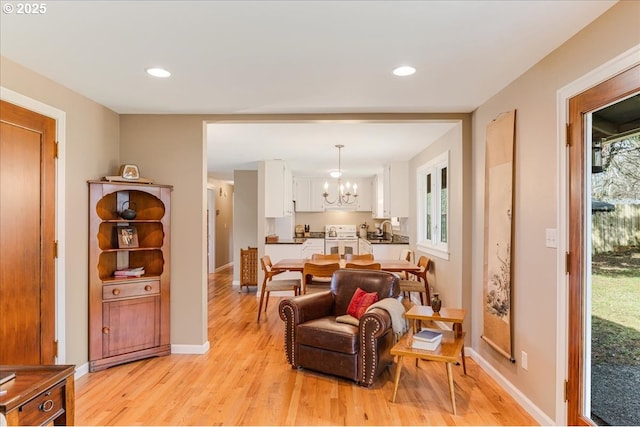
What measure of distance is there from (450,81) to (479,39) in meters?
0.70

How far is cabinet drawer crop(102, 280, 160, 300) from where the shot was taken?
3.38 metres

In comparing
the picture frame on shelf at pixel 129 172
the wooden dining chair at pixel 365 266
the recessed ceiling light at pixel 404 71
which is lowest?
the wooden dining chair at pixel 365 266

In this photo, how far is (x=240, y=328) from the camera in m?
4.69

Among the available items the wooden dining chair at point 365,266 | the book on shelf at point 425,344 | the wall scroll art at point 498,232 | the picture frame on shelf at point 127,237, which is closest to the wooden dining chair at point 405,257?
the wooden dining chair at point 365,266

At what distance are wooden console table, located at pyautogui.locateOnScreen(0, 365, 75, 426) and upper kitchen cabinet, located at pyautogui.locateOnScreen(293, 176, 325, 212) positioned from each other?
7126 mm

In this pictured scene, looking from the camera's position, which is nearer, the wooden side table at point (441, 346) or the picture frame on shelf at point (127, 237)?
the wooden side table at point (441, 346)

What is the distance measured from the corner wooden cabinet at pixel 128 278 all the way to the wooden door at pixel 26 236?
44cm

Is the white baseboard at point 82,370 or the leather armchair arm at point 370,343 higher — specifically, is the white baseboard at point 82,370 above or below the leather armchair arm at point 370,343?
below

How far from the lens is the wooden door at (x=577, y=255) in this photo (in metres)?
2.11

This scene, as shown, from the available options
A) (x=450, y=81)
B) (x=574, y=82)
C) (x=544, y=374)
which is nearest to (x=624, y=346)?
(x=544, y=374)

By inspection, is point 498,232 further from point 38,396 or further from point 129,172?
point 129,172

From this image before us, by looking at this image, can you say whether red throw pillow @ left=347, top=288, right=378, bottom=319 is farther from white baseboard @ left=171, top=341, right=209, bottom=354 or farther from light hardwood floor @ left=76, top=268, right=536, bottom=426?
white baseboard @ left=171, top=341, right=209, bottom=354

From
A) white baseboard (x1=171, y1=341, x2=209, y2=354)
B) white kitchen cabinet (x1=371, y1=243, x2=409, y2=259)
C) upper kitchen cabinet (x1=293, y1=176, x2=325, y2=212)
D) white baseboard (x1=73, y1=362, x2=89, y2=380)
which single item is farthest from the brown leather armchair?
upper kitchen cabinet (x1=293, y1=176, x2=325, y2=212)

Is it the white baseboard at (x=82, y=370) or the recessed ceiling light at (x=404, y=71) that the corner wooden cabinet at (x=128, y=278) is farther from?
the recessed ceiling light at (x=404, y=71)
